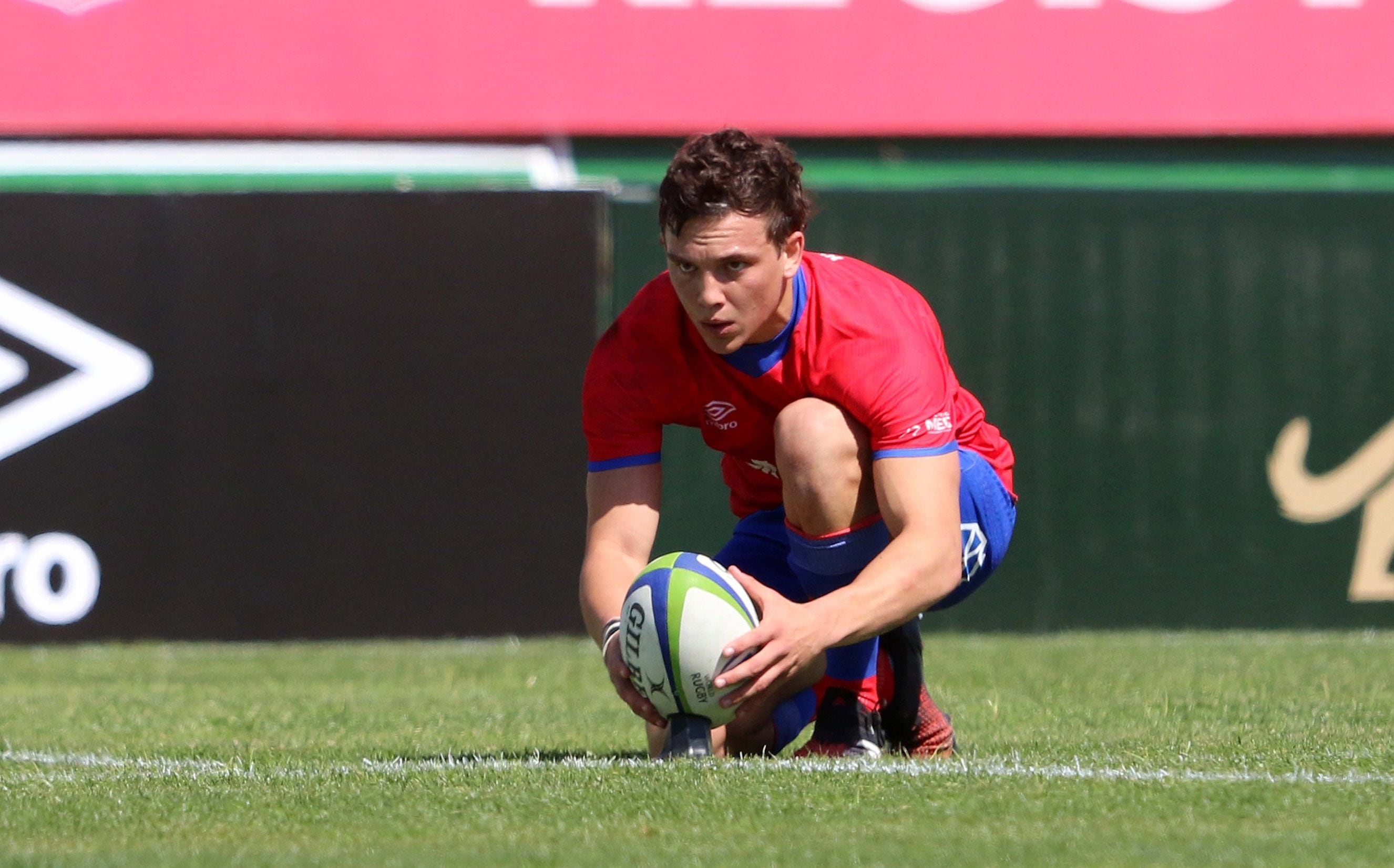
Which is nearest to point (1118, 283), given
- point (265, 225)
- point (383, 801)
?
point (265, 225)

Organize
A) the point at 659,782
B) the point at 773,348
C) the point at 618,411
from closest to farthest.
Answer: the point at 659,782, the point at 773,348, the point at 618,411

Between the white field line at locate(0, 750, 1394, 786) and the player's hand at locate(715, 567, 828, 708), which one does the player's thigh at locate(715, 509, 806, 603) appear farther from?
the player's hand at locate(715, 567, 828, 708)

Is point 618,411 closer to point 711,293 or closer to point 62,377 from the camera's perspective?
point 711,293

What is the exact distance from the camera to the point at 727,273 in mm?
4211

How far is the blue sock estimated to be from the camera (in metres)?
4.44

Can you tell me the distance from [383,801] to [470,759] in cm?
77

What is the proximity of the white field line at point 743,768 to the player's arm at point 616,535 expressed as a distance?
13.9 inches

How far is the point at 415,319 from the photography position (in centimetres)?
925

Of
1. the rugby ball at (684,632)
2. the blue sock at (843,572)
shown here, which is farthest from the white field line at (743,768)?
the blue sock at (843,572)

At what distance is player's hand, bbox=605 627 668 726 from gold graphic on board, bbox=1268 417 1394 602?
5.78m

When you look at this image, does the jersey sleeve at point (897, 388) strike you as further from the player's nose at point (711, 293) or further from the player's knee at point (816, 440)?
the player's nose at point (711, 293)

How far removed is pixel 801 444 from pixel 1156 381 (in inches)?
217

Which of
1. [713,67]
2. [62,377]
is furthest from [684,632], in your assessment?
[713,67]

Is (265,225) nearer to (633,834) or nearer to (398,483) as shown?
(398,483)
